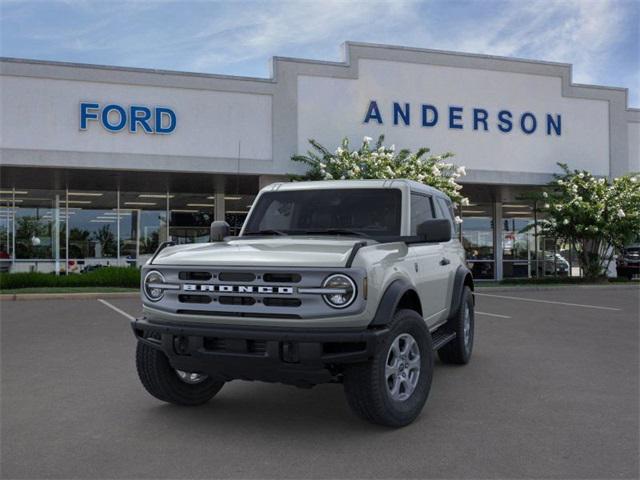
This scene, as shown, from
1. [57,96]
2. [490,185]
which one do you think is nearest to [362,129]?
[490,185]

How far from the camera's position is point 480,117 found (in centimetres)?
2153

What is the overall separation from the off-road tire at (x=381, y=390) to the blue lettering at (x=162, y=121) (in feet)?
48.9

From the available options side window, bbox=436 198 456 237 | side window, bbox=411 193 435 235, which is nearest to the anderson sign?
side window, bbox=436 198 456 237

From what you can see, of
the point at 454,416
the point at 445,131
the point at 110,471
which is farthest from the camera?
the point at 445,131

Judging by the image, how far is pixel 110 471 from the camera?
381 centimetres

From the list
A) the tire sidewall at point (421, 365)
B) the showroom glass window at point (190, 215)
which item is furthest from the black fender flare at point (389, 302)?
the showroom glass window at point (190, 215)

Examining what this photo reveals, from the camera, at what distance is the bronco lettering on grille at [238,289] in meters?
4.28

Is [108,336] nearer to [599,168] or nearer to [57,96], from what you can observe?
[57,96]

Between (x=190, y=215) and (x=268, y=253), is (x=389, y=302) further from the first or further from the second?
(x=190, y=215)

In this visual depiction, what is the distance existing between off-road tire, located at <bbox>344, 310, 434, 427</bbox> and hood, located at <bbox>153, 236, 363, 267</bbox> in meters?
0.69

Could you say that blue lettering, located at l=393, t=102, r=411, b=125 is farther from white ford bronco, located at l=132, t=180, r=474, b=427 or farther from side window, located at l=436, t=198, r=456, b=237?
white ford bronco, located at l=132, t=180, r=474, b=427

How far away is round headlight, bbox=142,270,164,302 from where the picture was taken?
478cm

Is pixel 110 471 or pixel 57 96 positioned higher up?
pixel 57 96

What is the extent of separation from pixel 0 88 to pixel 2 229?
254 inches
